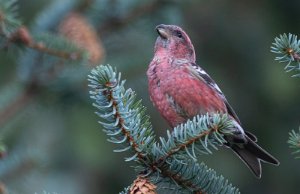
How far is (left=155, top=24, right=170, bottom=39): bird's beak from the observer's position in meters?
5.09

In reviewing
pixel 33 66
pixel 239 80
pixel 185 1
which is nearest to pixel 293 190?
pixel 239 80

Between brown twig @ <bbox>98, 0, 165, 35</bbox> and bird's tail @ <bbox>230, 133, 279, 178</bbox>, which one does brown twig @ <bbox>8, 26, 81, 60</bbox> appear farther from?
bird's tail @ <bbox>230, 133, 279, 178</bbox>

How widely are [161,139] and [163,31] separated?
208 centimetres

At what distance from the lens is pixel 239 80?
862 cm

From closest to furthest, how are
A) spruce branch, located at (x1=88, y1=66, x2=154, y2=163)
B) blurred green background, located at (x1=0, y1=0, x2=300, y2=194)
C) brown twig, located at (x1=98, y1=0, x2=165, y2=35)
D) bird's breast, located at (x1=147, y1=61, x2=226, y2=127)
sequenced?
spruce branch, located at (x1=88, y1=66, x2=154, y2=163)
bird's breast, located at (x1=147, y1=61, x2=226, y2=127)
brown twig, located at (x1=98, y1=0, x2=165, y2=35)
blurred green background, located at (x1=0, y1=0, x2=300, y2=194)

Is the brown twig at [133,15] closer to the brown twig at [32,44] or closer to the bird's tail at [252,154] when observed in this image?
the brown twig at [32,44]

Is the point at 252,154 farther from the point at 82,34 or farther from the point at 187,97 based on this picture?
the point at 82,34

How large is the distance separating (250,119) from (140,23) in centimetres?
350

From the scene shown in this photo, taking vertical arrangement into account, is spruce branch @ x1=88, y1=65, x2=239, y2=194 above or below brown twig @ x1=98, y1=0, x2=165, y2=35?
below

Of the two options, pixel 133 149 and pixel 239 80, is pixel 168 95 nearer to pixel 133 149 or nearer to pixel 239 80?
pixel 133 149

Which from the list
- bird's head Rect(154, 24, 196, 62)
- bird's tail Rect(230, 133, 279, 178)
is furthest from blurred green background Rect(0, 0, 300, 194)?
bird's tail Rect(230, 133, 279, 178)

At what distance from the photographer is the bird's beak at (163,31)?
5.09 m

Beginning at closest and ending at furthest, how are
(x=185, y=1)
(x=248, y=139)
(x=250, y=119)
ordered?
1. (x=248, y=139)
2. (x=185, y=1)
3. (x=250, y=119)

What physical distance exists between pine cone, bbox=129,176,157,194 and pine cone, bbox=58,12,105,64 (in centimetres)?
158
